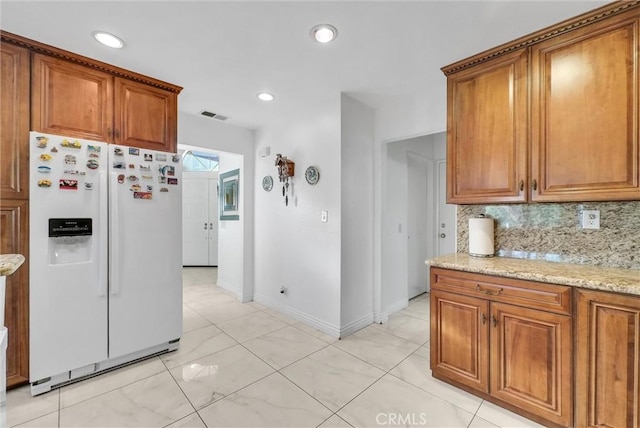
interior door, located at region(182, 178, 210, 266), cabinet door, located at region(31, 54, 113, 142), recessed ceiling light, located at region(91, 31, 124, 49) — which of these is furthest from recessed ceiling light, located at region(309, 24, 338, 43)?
interior door, located at region(182, 178, 210, 266)

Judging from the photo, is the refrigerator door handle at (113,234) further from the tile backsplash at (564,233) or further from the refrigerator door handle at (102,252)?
the tile backsplash at (564,233)

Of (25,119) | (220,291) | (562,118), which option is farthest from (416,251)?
(25,119)

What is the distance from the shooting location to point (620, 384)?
1419 mm

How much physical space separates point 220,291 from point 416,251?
3.14 meters

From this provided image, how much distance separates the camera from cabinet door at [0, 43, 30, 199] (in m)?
1.89

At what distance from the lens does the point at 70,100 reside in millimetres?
2113

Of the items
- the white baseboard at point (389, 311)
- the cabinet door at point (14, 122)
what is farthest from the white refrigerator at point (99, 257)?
the white baseboard at point (389, 311)

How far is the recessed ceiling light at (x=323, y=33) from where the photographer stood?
5.97ft

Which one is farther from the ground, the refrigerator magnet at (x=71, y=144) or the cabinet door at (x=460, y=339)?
the refrigerator magnet at (x=71, y=144)

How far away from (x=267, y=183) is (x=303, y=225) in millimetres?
911

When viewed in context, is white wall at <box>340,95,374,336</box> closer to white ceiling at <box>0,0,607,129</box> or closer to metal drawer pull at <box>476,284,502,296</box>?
white ceiling at <box>0,0,607,129</box>

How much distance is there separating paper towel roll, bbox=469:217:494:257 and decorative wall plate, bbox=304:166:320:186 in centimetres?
158

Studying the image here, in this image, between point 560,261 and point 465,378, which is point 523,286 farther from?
point 465,378

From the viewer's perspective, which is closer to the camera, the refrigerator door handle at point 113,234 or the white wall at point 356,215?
the refrigerator door handle at point 113,234
